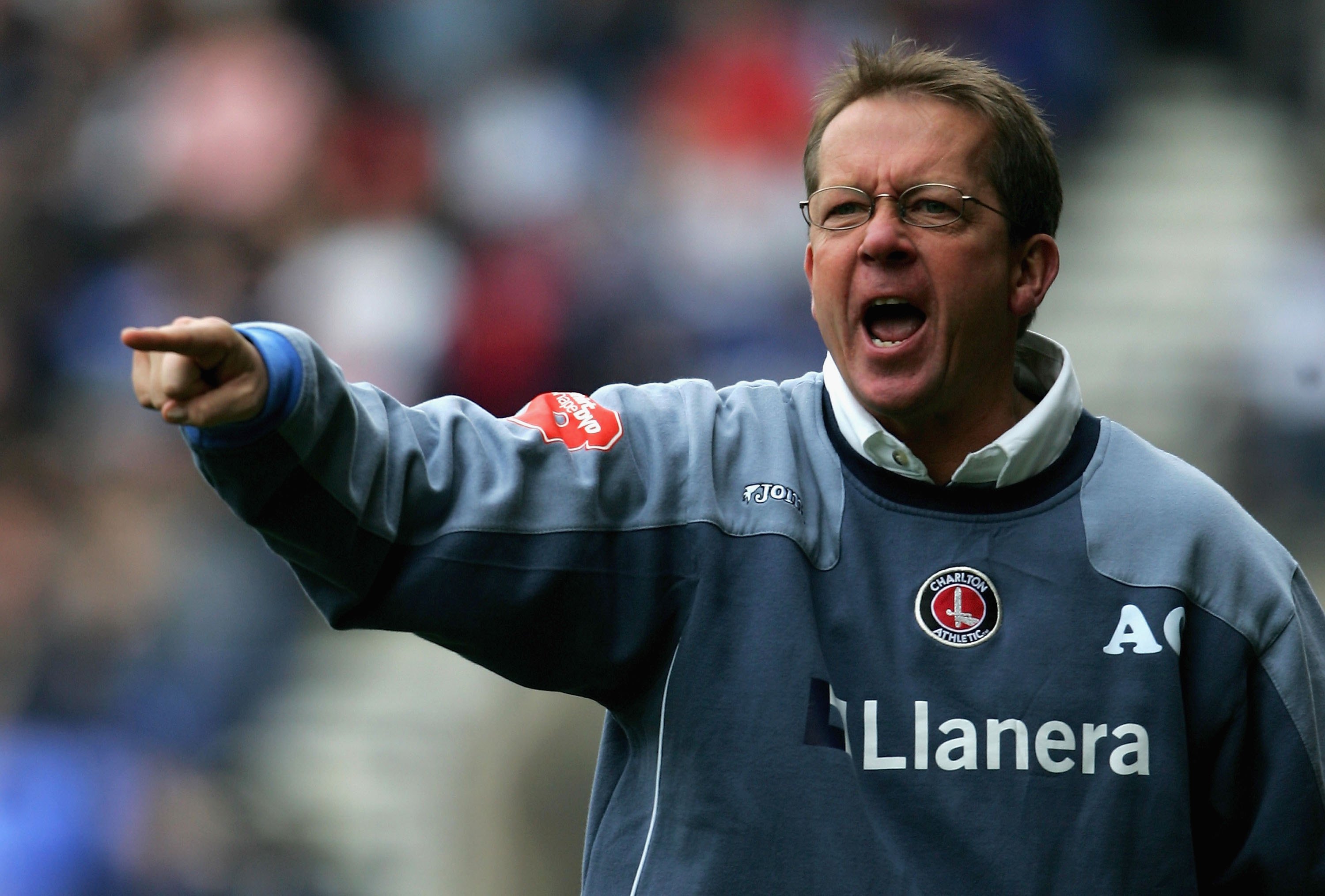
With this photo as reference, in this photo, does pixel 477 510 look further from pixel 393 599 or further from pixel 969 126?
pixel 969 126

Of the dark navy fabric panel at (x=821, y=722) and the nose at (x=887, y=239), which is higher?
the nose at (x=887, y=239)

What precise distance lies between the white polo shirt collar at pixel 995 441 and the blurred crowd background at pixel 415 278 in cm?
297

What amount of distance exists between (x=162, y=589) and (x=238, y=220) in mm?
1647

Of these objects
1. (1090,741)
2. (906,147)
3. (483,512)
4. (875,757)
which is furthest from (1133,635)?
(483,512)

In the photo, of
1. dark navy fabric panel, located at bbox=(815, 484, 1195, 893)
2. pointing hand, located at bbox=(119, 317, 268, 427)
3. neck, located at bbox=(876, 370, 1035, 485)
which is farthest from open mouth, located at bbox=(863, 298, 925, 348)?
pointing hand, located at bbox=(119, 317, 268, 427)

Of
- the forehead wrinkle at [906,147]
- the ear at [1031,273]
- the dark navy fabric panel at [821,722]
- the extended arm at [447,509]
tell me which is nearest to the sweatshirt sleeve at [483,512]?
the extended arm at [447,509]

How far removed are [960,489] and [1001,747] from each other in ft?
1.19

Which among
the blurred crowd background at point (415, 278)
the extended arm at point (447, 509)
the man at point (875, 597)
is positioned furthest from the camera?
the blurred crowd background at point (415, 278)

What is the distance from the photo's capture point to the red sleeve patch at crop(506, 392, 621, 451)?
2367 mm

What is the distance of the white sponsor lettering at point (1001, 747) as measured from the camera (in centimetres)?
237

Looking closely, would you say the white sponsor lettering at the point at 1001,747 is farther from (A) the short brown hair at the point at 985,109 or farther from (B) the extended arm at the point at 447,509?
(A) the short brown hair at the point at 985,109

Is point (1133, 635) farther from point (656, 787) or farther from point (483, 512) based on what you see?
point (483, 512)

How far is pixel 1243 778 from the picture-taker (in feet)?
8.15

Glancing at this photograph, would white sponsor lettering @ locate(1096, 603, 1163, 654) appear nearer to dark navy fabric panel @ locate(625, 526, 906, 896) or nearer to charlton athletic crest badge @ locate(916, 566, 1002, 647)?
charlton athletic crest badge @ locate(916, 566, 1002, 647)
